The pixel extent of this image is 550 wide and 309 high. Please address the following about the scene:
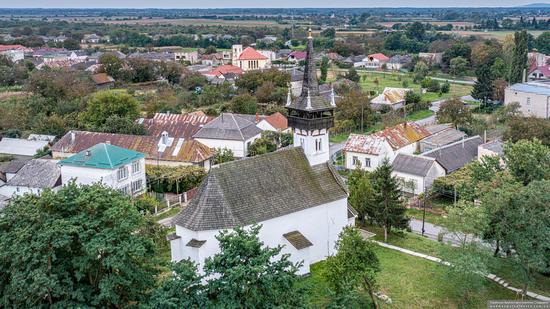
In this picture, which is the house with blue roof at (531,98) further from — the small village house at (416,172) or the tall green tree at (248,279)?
the tall green tree at (248,279)

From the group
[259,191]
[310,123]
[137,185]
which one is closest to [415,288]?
[259,191]

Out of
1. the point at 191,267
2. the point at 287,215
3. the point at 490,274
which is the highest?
the point at 191,267

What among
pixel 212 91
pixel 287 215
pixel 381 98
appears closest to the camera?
pixel 287 215

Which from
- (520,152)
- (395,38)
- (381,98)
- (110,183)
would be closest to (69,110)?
(110,183)

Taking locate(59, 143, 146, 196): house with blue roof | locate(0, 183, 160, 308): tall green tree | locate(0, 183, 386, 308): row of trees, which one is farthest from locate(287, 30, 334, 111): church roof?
locate(59, 143, 146, 196): house with blue roof

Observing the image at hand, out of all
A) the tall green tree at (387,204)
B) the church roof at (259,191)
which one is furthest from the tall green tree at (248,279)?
the tall green tree at (387,204)

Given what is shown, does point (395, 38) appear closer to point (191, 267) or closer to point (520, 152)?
point (520, 152)

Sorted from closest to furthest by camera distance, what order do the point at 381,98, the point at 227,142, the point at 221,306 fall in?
the point at 221,306 → the point at 227,142 → the point at 381,98
